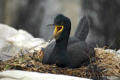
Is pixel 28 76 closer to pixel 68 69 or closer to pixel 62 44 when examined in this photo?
pixel 68 69

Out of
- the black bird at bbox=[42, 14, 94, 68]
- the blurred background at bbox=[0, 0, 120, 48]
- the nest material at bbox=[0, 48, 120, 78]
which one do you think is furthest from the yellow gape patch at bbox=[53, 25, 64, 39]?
the blurred background at bbox=[0, 0, 120, 48]

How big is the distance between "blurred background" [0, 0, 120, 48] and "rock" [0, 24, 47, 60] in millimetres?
1369

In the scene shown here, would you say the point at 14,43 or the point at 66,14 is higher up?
the point at 66,14

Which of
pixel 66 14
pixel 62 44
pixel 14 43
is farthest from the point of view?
pixel 66 14

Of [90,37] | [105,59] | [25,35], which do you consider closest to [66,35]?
[105,59]

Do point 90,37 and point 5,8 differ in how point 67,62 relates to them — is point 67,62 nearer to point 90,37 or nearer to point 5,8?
point 90,37

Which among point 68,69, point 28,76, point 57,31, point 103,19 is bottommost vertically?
point 28,76

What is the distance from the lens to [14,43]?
700 cm

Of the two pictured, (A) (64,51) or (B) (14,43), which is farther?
(B) (14,43)

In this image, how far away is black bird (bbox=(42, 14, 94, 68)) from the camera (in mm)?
5230

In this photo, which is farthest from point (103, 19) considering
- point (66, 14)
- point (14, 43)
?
point (14, 43)

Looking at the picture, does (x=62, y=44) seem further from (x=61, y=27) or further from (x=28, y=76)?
(x=28, y=76)

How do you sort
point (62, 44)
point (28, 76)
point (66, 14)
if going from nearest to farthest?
1. point (28, 76)
2. point (62, 44)
3. point (66, 14)

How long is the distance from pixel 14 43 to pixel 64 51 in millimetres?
1823
